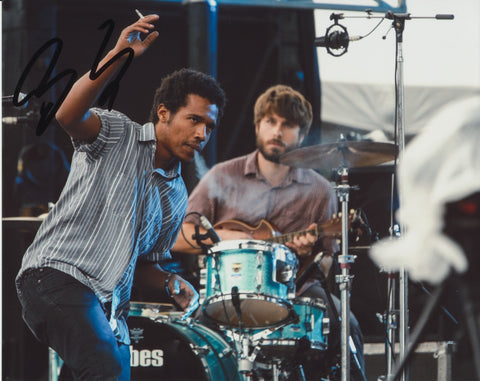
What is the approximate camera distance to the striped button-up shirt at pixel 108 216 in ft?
8.78

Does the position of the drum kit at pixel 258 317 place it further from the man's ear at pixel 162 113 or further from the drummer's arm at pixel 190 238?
the man's ear at pixel 162 113

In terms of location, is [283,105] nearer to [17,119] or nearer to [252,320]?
[252,320]

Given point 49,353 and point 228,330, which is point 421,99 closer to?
point 228,330

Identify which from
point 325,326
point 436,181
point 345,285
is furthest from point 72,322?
point 325,326

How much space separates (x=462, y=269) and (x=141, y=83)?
→ 11.2 ft

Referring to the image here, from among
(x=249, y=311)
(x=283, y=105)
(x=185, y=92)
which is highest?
(x=283, y=105)

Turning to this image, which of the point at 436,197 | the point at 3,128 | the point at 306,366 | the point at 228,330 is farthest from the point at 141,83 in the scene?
the point at 436,197

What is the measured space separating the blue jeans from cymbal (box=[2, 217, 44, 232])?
6.06ft

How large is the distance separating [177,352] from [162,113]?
1446 millimetres

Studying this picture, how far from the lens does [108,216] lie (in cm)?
278

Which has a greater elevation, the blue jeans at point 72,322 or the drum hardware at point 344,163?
the drum hardware at point 344,163

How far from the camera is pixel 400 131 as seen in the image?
12.8 feet

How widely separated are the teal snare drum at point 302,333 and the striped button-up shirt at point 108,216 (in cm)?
123
